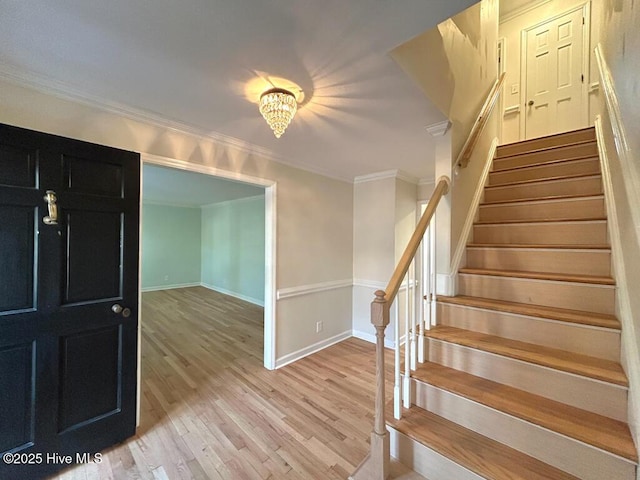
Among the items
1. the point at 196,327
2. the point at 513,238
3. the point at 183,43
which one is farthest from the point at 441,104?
the point at 196,327

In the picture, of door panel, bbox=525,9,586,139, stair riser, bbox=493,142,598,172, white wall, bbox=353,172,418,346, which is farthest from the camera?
white wall, bbox=353,172,418,346

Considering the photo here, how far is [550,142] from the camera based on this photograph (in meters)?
2.87

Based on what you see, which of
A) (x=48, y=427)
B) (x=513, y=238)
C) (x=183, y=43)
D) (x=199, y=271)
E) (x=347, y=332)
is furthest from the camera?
(x=199, y=271)

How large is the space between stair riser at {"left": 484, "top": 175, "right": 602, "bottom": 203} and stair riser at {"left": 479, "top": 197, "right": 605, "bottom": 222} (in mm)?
155

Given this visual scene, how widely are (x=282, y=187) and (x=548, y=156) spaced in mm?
2799

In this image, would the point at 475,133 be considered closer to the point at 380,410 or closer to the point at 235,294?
the point at 380,410

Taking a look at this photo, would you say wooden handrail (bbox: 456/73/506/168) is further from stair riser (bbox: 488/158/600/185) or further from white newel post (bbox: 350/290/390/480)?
white newel post (bbox: 350/290/390/480)

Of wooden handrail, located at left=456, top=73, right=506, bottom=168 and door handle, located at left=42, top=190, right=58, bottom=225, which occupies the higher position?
wooden handrail, located at left=456, top=73, right=506, bottom=168

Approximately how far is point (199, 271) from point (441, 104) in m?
7.99

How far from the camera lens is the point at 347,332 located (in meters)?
3.81

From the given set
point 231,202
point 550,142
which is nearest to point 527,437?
point 550,142

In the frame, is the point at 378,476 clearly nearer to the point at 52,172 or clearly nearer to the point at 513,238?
the point at 513,238

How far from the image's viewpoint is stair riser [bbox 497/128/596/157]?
2.71 meters

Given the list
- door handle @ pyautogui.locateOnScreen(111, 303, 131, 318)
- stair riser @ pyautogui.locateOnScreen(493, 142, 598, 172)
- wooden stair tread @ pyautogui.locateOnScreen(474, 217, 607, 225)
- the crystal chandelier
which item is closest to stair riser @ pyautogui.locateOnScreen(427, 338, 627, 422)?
wooden stair tread @ pyautogui.locateOnScreen(474, 217, 607, 225)
